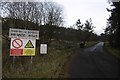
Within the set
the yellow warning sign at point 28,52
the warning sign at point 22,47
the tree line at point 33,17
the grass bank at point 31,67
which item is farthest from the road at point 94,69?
the tree line at point 33,17

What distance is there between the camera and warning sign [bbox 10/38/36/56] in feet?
33.5

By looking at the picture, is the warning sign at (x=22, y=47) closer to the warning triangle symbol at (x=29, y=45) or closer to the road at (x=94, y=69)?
the warning triangle symbol at (x=29, y=45)

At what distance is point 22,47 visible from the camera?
1056cm

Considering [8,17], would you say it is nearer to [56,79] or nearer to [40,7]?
[40,7]

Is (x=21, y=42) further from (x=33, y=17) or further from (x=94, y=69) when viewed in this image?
(x=33, y=17)

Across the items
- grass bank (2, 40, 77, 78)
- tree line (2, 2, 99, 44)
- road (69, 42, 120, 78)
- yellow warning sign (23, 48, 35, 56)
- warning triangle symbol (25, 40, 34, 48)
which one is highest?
tree line (2, 2, 99, 44)

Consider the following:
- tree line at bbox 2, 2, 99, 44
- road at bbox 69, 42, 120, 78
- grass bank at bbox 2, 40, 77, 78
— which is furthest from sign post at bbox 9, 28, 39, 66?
tree line at bbox 2, 2, 99, 44

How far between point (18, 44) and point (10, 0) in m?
8.74

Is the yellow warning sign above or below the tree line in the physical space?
below

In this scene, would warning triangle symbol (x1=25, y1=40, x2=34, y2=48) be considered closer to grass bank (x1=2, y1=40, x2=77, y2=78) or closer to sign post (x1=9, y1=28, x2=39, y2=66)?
sign post (x1=9, y1=28, x2=39, y2=66)

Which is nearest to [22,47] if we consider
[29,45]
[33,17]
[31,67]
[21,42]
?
[21,42]

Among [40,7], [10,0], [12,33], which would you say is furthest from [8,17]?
[12,33]

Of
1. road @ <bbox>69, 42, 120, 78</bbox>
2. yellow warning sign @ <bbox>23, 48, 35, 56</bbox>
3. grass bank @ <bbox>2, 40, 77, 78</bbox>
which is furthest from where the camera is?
road @ <bbox>69, 42, 120, 78</bbox>

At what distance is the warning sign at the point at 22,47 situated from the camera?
10211 millimetres
